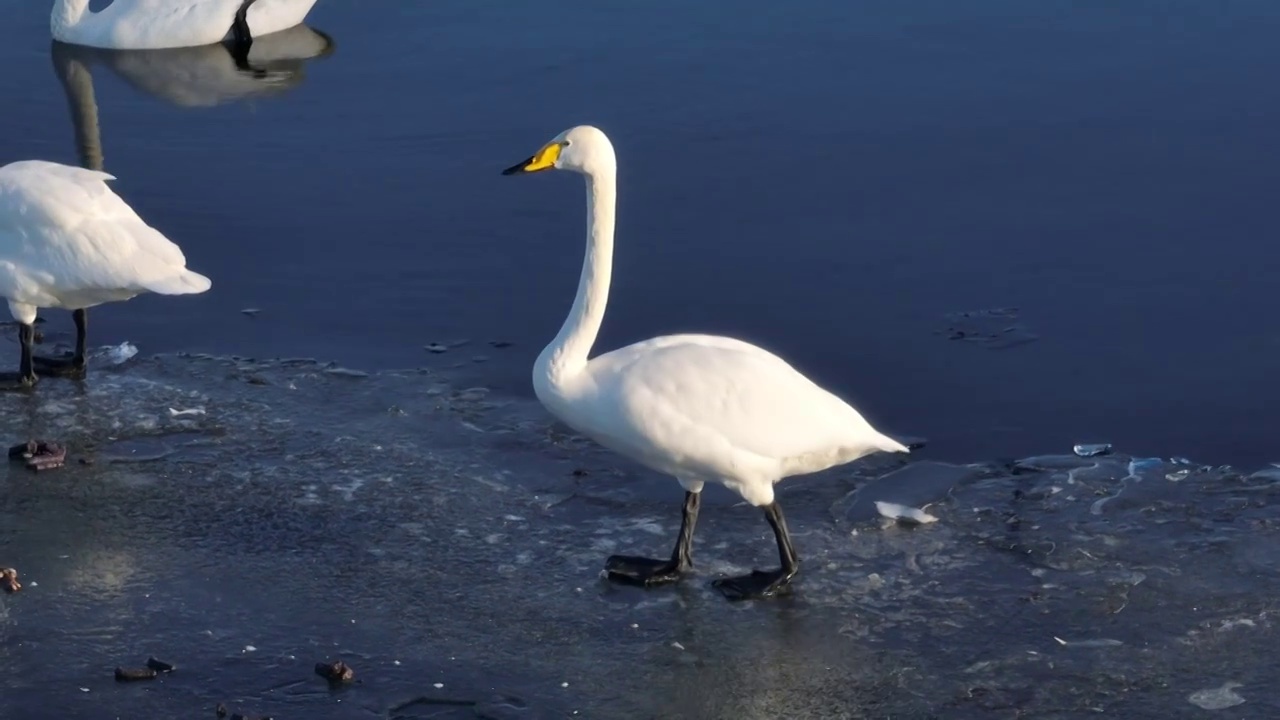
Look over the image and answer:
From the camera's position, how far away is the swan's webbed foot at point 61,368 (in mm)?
8172

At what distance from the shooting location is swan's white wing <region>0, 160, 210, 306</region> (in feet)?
25.7

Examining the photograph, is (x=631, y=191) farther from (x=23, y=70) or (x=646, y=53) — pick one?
(x=23, y=70)

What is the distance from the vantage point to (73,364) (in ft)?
26.9

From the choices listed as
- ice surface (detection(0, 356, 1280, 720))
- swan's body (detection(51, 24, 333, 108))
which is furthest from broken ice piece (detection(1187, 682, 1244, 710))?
swan's body (detection(51, 24, 333, 108))

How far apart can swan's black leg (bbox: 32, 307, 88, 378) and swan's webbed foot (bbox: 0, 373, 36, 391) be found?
0.33 ft

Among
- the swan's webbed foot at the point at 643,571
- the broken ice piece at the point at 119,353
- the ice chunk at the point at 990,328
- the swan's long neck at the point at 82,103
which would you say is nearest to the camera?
the swan's webbed foot at the point at 643,571

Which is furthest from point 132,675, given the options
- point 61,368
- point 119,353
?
point 119,353

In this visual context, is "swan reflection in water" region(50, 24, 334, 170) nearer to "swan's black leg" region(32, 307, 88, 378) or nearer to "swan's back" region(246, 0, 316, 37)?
"swan's back" region(246, 0, 316, 37)

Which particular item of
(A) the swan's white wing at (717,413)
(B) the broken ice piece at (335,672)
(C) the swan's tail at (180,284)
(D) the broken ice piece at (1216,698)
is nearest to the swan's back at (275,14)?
(C) the swan's tail at (180,284)

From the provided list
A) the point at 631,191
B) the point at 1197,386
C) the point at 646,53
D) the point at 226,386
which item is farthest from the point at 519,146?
the point at 1197,386

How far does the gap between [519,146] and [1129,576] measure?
5.80 m

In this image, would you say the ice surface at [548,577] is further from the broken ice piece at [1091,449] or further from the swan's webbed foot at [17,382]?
the swan's webbed foot at [17,382]

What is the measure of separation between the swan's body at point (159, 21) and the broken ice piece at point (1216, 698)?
10672 mm

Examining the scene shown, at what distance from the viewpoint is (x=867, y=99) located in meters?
11.6
